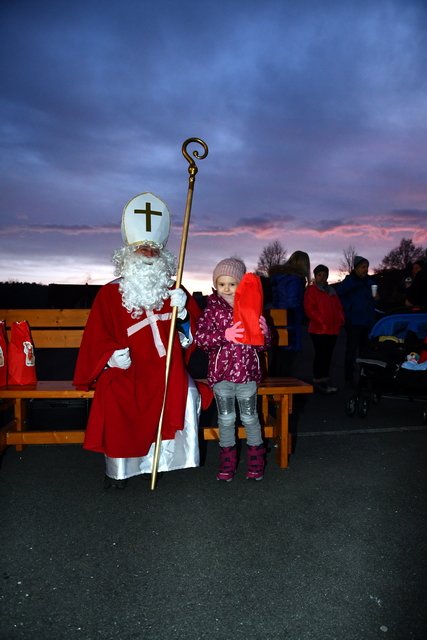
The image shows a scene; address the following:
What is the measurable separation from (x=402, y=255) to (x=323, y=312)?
220 feet

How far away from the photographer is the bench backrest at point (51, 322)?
15.8 feet

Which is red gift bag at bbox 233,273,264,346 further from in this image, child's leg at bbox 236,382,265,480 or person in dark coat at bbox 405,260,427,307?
person in dark coat at bbox 405,260,427,307

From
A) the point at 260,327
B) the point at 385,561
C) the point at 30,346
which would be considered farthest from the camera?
the point at 30,346

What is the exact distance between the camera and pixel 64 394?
13.2 ft

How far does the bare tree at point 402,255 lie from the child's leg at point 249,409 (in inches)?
2632

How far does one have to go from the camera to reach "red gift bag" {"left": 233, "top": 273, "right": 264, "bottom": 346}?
373 centimetres

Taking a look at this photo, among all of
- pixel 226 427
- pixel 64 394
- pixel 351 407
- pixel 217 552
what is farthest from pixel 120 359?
pixel 351 407

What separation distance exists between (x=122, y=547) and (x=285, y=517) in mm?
1091

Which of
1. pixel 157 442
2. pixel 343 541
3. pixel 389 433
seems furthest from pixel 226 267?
pixel 389 433

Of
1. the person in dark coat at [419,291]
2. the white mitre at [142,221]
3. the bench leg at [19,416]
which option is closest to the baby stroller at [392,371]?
the person in dark coat at [419,291]

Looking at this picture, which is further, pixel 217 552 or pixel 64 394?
pixel 64 394

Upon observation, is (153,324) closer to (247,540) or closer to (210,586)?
(247,540)

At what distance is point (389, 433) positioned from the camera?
213 inches

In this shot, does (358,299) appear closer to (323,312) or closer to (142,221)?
(323,312)
